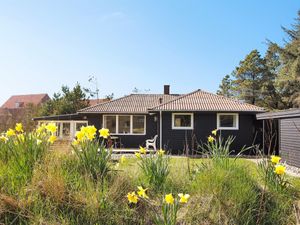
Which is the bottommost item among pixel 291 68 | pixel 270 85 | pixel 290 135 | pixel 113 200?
pixel 113 200

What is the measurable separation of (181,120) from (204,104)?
6.35ft

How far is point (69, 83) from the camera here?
1547 inches

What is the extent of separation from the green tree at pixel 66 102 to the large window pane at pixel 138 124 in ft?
54.4

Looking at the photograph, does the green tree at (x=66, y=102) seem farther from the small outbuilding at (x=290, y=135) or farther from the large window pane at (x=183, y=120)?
the small outbuilding at (x=290, y=135)

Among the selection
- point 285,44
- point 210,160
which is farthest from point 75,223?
point 285,44

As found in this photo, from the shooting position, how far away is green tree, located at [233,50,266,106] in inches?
1515

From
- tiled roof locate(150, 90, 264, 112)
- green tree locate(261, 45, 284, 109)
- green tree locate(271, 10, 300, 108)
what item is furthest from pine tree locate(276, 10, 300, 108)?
tiled roof locate(150, 90, 264, 112)

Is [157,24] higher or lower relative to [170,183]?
higher

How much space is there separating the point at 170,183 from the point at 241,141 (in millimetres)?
15202

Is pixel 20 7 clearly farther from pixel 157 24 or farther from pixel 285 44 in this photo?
→ pixel 285 44

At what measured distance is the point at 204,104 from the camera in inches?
787

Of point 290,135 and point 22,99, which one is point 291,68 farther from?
point 22,99

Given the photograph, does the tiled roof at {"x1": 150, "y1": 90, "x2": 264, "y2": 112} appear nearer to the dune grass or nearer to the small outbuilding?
the small outbuilding

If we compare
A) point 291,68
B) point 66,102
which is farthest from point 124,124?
point 291,68
